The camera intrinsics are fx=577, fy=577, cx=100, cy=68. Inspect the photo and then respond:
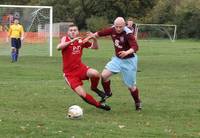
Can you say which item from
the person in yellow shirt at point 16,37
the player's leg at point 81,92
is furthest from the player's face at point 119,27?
the person in yellow shirt at point 16,37

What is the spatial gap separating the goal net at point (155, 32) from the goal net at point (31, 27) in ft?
119

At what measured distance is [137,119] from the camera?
10.6 meters

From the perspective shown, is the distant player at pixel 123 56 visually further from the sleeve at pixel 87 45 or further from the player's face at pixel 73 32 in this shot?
the player's face at pixel 73 32

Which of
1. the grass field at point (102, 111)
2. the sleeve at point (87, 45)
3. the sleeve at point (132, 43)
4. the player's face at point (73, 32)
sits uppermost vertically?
the player's face at point (73, 32)

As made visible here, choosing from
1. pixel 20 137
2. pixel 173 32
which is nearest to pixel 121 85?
pixel 20 137

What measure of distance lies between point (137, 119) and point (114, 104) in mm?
2070

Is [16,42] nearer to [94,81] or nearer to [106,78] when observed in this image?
[106,78]

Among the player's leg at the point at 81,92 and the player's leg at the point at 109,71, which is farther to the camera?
the player's leg at the point at 109,71

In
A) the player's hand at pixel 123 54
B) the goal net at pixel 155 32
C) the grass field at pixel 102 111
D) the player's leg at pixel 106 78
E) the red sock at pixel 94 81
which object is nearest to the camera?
the grass field at pixel 102 111

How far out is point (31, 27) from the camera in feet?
111

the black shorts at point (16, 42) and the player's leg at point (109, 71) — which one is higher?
the player's leg at point (109, 71)

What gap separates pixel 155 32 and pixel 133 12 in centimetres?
1087

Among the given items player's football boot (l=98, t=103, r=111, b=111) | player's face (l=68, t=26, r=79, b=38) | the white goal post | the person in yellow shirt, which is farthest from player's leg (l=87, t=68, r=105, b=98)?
the white goal post

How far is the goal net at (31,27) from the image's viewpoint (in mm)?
32844
